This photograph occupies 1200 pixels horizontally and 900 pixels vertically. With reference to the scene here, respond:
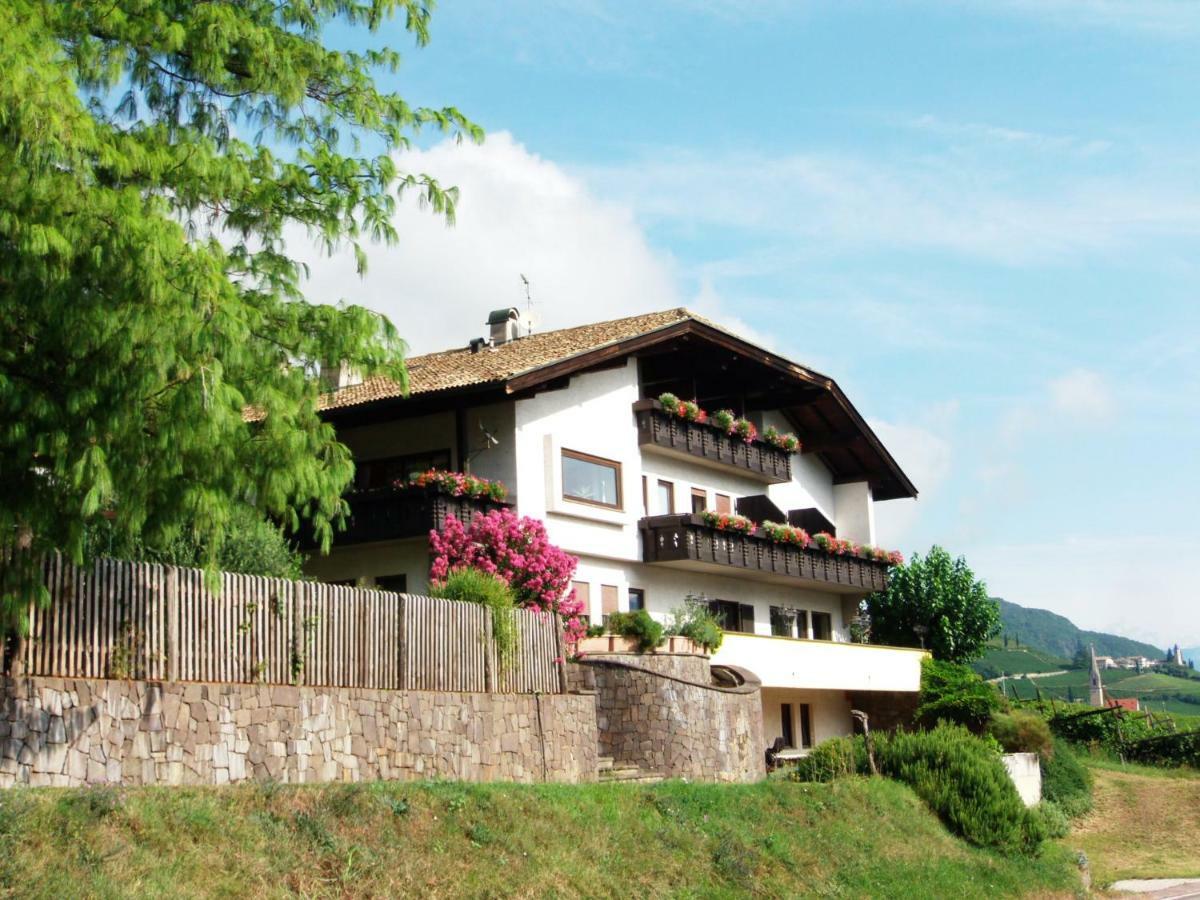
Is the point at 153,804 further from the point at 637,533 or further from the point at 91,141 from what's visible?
the point at 637,533

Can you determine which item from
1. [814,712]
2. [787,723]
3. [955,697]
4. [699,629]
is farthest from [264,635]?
[955,697]

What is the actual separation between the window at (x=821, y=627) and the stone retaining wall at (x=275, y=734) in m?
19.3

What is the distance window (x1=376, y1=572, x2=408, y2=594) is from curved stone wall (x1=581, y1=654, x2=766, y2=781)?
5.02m

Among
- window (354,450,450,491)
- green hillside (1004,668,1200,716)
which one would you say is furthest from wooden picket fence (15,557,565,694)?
green hillside (1004,668,1200,716)

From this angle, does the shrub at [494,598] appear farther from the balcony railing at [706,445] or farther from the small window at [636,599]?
the balcony railing at [706,445]

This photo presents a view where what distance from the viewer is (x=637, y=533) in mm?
34094

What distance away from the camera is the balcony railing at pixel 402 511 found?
28156 millimetres

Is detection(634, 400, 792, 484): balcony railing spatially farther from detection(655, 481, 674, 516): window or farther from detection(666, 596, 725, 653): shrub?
detection(666, 596, 725, 653): shrub

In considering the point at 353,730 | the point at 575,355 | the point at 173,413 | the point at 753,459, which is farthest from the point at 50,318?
the point at 753,459

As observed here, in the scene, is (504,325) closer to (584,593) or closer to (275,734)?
(584,593)

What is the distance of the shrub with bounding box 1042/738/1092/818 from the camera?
35.8 m

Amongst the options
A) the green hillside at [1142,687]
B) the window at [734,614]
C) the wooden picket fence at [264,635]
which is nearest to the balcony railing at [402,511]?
the wooden picket fence at [264,635]

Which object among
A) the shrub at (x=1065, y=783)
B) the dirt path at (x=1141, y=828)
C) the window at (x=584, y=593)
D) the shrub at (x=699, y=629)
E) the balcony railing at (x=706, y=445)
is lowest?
the dirt path at (x=1141, y=828)

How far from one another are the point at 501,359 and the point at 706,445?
639cm
